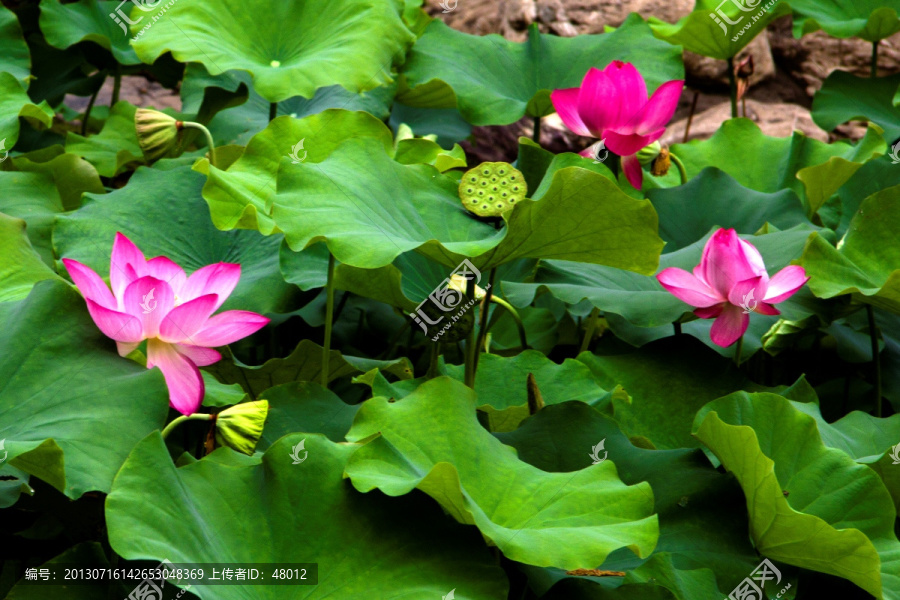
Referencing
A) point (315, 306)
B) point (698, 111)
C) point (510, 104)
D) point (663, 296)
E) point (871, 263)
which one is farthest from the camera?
point (698, 111)

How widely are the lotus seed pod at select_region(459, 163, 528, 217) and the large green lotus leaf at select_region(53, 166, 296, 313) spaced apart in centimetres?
28

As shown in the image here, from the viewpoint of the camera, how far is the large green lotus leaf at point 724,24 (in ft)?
6.15

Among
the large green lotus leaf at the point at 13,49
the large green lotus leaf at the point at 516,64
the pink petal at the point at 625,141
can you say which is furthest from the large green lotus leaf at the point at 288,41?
the pink petal at the point at 625,141

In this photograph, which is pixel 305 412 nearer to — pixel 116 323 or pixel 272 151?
pixel 116 323

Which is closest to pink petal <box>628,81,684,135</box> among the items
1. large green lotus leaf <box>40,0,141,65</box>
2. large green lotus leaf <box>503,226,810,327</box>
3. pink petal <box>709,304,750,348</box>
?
large green lotus leaf <box>503,226,810,327</box>

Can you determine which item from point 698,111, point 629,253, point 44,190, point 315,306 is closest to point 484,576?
point 629,253

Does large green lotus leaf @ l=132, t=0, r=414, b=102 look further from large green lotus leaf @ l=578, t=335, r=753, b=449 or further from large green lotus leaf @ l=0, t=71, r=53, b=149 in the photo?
large green lotus leaf @ l=578, t=335, r=753, b=449

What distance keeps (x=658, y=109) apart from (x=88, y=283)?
30.1 inches

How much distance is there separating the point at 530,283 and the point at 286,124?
0.39 m

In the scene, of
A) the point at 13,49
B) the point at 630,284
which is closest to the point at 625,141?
the point at 630,284

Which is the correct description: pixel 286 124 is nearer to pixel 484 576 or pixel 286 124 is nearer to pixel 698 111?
pixel 484 576

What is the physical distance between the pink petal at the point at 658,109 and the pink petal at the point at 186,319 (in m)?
0.65

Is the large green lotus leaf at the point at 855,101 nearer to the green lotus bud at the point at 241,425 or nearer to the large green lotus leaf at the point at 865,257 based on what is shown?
the large green lotus leaf at the point at 865,257

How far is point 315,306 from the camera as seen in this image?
1.31m
